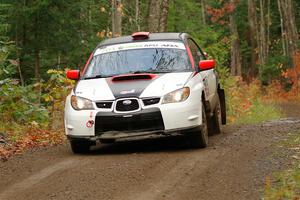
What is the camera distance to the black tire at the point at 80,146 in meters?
10.2

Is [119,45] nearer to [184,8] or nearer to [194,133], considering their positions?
[194,133]

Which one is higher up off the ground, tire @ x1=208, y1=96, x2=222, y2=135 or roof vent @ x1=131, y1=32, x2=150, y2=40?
roof vent @ x1=131, y1=32, x2=150, y2=40

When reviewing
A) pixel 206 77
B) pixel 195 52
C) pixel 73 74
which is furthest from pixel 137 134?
pixel 195 52

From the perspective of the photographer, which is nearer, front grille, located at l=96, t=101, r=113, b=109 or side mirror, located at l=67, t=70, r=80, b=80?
front grille, located at l=96, t=101, r=113, b=109

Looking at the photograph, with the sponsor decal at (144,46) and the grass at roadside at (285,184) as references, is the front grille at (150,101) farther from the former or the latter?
the grass at roadside at (285,184)

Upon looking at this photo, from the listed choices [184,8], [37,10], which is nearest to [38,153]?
[37,10]

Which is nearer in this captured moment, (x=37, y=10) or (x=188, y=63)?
(x=188, y=63)

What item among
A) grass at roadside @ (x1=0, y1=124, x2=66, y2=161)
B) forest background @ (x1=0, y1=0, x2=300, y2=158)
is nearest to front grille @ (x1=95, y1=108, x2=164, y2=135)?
grass at roadside @ (x1=0, y1=124, x2=66, y2=161)

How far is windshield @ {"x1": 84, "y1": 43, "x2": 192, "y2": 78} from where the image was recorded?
10656 mm

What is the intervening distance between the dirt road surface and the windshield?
4.05 feet

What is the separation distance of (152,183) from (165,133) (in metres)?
2.35

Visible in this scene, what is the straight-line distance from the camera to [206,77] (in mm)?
11352

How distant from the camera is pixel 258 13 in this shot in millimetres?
57250

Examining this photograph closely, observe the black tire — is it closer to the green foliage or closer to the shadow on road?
the shadow on road
